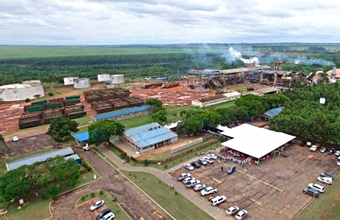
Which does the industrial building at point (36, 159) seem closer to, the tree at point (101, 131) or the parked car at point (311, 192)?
the tree at point (101, 131)

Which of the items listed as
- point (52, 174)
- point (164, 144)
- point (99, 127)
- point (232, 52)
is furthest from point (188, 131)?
point (232, 52)

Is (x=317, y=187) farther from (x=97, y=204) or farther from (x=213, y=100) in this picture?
(x=213, y=100)

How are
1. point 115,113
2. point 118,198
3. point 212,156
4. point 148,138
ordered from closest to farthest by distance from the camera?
point 118,198 → point 212,156 → point 148,138 → point 115,113

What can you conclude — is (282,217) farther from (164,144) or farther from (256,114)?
(256,114)

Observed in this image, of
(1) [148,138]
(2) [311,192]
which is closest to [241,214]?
(2) [311,192]

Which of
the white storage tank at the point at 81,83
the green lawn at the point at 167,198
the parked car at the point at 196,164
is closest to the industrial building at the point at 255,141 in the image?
the parked car at the point at 196,164

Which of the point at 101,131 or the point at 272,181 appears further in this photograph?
the point at 101,131

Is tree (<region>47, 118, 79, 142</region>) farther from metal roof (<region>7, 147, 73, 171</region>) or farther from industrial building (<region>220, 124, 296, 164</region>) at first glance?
industrial building (<region>220, 124, 296, 164</region>)
